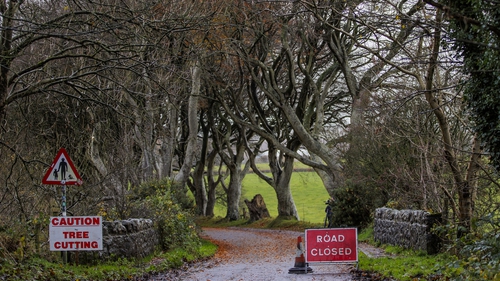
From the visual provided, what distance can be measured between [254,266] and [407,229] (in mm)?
4324

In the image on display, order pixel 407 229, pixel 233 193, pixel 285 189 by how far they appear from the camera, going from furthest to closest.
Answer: pixel 233 193 → pixel 285 189 → pixel 407 229

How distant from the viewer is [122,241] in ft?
48.3

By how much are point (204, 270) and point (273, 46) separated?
18.2m

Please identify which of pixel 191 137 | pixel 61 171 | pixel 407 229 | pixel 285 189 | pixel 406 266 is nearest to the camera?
pixel 61 171

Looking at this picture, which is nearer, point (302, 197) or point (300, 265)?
point (300, 265)

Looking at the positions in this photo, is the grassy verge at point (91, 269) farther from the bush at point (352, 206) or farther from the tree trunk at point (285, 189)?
the tree trunk at point (285, 189)

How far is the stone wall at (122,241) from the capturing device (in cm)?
1411

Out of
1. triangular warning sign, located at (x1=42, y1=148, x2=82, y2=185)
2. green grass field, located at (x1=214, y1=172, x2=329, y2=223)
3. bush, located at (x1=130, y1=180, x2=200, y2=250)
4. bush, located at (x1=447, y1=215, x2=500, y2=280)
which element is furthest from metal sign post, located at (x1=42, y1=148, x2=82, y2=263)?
green grass field, located at (x1=214, y1=172, x2=329, y2=223)

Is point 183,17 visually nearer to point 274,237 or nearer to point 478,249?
point 478,249

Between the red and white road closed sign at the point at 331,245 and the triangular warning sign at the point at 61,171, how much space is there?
18.8ft

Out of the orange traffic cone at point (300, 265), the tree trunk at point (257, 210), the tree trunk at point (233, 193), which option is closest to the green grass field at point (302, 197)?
the tree trunk at point (233, 193)

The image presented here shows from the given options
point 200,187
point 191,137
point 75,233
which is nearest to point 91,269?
point 75,233

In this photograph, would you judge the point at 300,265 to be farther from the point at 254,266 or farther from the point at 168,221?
the point at 168,221

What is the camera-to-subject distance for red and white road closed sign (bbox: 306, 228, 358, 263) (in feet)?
47.9
